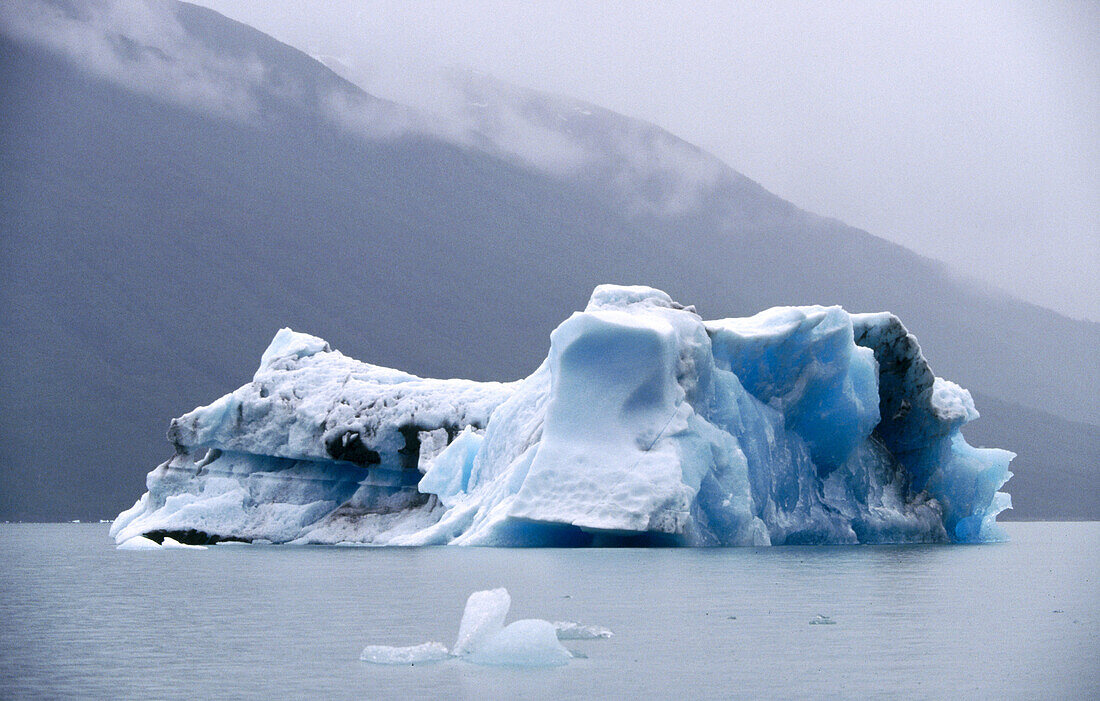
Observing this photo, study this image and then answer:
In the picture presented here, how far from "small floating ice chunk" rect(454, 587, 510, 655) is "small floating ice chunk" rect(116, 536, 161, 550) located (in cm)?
1715

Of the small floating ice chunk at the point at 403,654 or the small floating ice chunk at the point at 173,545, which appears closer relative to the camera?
the small floating ice chunk at the point at 403,654

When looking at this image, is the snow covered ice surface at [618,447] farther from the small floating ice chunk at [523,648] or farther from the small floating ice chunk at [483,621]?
the small floating ice chunk at [523,648]

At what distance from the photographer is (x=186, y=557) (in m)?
17.9

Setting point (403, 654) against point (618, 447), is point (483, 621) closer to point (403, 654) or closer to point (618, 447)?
point (403, 654)

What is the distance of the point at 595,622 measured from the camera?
7.84m

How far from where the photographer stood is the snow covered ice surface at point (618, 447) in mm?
16812

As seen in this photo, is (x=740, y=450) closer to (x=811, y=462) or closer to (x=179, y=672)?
(x=811, y=462)

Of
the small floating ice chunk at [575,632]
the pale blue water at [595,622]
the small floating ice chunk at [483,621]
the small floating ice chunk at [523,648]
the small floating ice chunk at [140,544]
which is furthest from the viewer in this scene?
the small floating ice chunk at [140,544]

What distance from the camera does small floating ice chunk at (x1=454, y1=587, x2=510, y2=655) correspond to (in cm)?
614

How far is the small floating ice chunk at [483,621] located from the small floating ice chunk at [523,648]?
98mm

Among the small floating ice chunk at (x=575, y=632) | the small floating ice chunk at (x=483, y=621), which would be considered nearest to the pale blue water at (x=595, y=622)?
the small floating ice chunk at (x=575, y=632)

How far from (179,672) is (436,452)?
17.8 meters

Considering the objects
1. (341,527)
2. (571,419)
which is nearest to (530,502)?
(571,419)

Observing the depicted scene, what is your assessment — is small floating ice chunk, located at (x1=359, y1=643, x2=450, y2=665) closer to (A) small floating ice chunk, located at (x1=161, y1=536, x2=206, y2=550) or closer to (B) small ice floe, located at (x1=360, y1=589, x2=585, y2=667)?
(B) small ice floe, located at (x1=360, y1=589, x2=585, y2=667)
